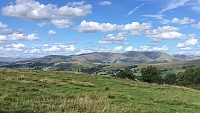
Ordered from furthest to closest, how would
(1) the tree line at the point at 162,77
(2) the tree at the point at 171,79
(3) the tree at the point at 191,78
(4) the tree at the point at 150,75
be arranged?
(2) the tree at the point at 171,79 → (3) the tree at the point at 191,78 → (4) the tree at the point at 150,75 → (1) the tree line at the point at 162,77

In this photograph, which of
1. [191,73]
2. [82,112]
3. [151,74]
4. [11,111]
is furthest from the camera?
[191,73]

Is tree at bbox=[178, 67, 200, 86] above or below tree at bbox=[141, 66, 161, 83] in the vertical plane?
below

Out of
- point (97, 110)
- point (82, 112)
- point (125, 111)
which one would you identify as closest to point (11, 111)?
point (82, 112)

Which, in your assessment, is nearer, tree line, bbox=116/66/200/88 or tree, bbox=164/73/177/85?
tree line, bbox=116/66/200/88

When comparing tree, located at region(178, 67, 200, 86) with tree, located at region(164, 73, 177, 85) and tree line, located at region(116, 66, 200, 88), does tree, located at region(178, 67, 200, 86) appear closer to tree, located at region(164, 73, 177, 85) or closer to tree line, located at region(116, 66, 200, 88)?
tree line, located at region(116, 66, 200, 88)

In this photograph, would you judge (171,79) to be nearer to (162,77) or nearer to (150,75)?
(162,77)

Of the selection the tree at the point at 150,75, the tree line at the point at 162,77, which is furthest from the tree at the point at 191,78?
the tree at the point at 150,75

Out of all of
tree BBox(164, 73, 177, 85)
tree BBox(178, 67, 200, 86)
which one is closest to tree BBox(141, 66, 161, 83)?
tree BBox(178, 67, 200, 86)

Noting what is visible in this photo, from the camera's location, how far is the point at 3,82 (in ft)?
96.4

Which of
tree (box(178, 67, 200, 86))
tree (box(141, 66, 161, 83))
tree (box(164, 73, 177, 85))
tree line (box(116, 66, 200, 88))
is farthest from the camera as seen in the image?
tree (box(164, 73, 177, 85))

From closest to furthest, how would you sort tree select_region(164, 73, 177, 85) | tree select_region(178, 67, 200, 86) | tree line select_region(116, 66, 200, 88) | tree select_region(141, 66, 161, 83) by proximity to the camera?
tree line select_region(116, 66, 200, 88) → tree select_region(141, 66, 161, 83) → tree select_region(178, 67, 200, 86) → tree select_region(164, 73, 177, 85)

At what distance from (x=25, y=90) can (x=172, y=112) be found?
41.2ft

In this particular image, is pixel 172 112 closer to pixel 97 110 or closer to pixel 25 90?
pixel 97 110

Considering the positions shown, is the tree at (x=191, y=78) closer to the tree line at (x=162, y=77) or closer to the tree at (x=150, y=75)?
the tree line at (x=162, y=77)
